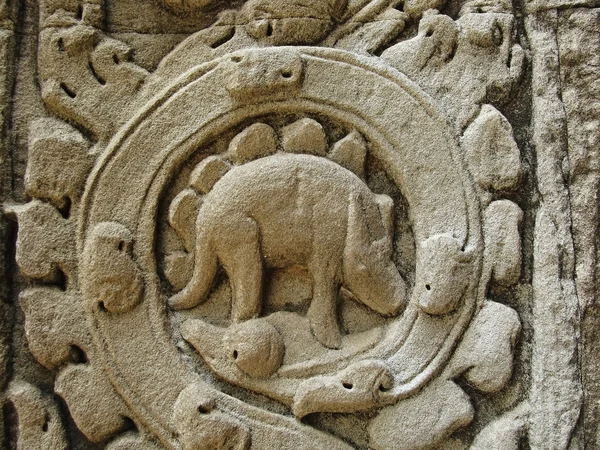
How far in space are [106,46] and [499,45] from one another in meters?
1.13

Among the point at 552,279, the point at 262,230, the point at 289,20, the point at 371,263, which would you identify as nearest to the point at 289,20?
the point at 289,20

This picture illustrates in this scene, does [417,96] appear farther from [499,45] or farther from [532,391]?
[532,391]

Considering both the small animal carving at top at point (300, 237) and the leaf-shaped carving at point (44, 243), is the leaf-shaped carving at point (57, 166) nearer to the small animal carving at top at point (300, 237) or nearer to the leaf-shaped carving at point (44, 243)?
the leaf-shaped carving at point (44, 243)

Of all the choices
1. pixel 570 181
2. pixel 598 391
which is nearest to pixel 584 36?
pixel 570 181

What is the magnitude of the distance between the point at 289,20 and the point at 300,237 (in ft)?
2.14

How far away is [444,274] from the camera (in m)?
1.72

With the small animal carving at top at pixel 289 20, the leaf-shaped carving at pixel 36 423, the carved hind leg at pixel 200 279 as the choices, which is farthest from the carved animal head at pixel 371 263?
the leaf-shaped carving at pixel 36 423

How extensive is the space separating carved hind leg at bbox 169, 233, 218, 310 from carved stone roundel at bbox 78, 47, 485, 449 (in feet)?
0.07

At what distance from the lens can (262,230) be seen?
5.76 feet

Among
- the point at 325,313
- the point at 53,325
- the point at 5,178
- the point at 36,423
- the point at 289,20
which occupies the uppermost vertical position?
the point at 289,20

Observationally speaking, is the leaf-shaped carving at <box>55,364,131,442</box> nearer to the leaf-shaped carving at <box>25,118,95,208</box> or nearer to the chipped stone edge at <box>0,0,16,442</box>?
the chipped stone edge at <box>0,0,16,442</box>

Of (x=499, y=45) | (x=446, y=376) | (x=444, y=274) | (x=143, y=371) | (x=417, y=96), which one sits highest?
(x=499, y=45)

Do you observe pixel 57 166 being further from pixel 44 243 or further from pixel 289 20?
pixel 289 20

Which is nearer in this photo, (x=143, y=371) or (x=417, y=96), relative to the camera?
(x=143, y=371)
